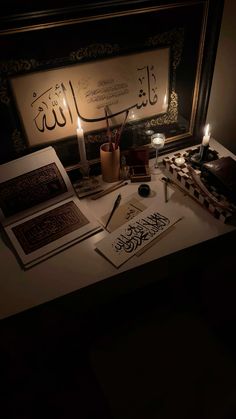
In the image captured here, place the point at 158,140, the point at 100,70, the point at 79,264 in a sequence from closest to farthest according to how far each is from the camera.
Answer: the point at 79,264
the point at 100,70
the point at 158,140

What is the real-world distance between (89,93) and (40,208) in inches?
18.6

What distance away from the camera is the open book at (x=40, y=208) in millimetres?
1122

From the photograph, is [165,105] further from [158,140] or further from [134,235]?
[134,235]

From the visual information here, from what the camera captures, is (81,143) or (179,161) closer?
(81,143)

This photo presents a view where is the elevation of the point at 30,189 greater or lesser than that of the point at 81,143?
lesser

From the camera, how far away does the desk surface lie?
980 millimetres

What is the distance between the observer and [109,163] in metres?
1.29

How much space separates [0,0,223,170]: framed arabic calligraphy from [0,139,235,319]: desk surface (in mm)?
346

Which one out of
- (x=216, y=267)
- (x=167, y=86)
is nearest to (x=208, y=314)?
(x=216, y=267)

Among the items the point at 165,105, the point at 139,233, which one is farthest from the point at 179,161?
the point at 139,233

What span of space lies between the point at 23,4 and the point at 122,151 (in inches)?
26.0

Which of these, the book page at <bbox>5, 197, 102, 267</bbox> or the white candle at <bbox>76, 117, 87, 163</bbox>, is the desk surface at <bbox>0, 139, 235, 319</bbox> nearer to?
the book page at <bbox>5, 197, 102, 267</bbox>

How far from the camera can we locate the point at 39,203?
1239 millimetres

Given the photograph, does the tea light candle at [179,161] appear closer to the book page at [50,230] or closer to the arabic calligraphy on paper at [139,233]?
the arabic calligraphy on paper at [139,233]
